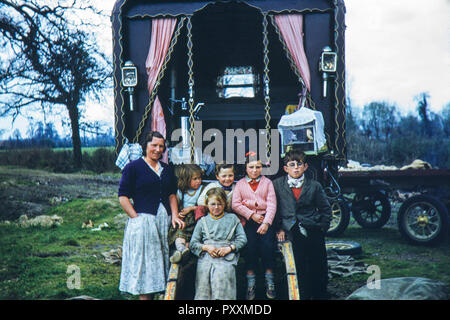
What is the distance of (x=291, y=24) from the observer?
184 inches

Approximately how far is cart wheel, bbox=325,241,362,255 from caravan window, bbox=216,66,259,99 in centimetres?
335

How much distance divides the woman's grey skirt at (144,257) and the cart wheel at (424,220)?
377 centimetres

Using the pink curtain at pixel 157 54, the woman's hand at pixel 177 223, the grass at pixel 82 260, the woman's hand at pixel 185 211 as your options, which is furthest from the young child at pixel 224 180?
the pink curtain at pixel 157 54

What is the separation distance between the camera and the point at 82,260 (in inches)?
182

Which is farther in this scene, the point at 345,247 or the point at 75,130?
the point at 75,130

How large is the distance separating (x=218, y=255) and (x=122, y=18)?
348cm

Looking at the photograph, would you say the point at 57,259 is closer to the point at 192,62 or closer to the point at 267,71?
the point at 192,62

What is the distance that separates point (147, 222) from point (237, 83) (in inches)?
173

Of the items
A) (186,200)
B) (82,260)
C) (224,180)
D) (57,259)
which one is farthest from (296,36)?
(57,259)

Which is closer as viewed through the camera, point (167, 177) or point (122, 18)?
point (167, 177)

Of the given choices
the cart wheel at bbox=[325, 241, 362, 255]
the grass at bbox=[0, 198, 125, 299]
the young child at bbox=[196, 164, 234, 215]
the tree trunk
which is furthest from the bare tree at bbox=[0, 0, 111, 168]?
the cart wheel at bbox=[325, 241, 362, 255]

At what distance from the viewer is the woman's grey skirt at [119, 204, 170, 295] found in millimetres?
3459
